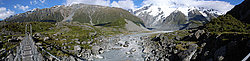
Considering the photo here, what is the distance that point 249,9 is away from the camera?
43531 millimetres

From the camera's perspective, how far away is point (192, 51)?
3269cm

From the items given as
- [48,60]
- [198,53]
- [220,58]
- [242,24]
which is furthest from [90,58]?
[242,24]

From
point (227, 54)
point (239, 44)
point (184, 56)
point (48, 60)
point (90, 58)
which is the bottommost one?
point (90, 58)

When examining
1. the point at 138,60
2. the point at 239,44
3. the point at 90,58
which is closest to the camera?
the point at 239,44

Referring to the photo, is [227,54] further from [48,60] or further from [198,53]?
[48,60]

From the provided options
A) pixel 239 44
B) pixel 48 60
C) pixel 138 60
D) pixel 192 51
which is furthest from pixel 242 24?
pixel 48 60

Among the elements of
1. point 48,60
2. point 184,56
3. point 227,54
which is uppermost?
point 227,54

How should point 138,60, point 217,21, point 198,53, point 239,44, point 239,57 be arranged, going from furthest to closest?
point 217,21, point 138,60, point 198,53, point 239,44, point 239,57

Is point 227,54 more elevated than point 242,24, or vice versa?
point 242,24

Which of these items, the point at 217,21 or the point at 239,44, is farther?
the point at 217,21

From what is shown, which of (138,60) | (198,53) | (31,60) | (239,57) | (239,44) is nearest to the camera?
(31,60)

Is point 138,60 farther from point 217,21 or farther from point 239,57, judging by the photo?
point 217,21

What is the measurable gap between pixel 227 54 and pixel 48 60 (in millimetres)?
28394

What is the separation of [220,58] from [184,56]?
9919 mm
